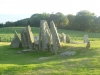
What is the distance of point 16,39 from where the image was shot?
4384 centimetres

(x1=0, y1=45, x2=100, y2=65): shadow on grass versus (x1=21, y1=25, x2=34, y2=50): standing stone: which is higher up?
(x1=21, y1=25, x2=34, y2=50): standing stone

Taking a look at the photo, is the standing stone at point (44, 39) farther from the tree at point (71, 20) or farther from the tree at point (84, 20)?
the tree at point (71, 20)

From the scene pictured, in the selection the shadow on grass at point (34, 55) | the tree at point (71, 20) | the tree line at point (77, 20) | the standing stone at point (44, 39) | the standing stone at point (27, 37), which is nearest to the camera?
the shadow on grass at point (34, 55)

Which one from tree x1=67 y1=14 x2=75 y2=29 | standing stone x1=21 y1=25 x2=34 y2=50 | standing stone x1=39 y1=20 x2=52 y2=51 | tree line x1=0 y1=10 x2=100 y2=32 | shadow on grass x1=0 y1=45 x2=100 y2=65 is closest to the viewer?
shadow on grass x1=0 y1=45 x2=100 y2=65

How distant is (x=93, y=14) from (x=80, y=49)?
8038cm

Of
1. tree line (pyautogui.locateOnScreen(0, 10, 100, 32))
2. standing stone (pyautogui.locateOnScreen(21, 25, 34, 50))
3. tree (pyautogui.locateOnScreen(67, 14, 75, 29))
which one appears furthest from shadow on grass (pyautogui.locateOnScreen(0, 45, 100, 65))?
tree (pyautogui.locateOnScreen(67, 14, 75, 29))

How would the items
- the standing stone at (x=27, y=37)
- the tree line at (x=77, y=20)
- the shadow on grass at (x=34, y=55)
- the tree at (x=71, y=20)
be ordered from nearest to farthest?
the shadow on grass at (x=34, y=55) < the standing stone at (x=27, y=37) < the tree line at (x=77, y=20) < the tree at (x=71, y=20)

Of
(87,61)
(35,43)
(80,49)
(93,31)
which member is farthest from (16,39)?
(93,31)

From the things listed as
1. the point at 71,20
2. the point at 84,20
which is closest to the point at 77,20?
the point at 84,20

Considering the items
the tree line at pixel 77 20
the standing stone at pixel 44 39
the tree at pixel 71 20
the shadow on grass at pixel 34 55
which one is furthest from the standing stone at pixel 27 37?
the tree at pixel 71 20

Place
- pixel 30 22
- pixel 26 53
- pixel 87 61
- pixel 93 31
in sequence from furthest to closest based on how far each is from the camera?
pixel 30 22 → pixel 93 31 → pixel 26 53 → pixel 87 61

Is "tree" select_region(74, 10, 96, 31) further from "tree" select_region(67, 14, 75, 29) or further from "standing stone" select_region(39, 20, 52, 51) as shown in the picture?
"standing stone" select_region(39, 20, 52, 51)

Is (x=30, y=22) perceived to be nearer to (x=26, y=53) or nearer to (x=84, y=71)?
(x=26, y=53)

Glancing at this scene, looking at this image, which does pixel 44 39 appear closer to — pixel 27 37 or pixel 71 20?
pixel 27 37
